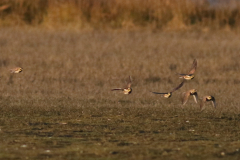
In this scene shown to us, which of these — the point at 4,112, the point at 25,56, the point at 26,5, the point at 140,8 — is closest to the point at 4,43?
the point at 25,56

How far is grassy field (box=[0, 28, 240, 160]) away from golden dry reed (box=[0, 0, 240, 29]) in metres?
0.88

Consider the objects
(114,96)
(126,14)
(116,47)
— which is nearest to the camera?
(114,96)

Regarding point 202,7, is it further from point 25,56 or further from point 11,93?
point 11,93

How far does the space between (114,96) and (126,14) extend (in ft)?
37.6

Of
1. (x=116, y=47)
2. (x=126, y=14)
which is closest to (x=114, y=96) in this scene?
(x=116, y=47)

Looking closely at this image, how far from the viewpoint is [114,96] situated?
20094mm

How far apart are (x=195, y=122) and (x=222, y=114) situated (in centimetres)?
152

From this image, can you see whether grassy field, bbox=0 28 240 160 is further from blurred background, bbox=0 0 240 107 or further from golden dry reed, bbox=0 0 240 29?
golden dry reed, bbox=0 0 240 29

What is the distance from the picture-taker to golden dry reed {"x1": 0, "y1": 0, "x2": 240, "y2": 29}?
101ft

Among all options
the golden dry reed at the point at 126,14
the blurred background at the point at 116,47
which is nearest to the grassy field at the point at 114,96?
the blurred background at the point at 116,47

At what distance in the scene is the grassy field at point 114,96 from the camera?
1183cm

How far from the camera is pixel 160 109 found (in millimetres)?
17328

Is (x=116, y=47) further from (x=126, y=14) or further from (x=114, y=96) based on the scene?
(x=114, y=96)

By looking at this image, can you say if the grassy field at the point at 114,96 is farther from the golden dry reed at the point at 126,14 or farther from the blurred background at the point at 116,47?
the golden dry reed at the point at 126,14
